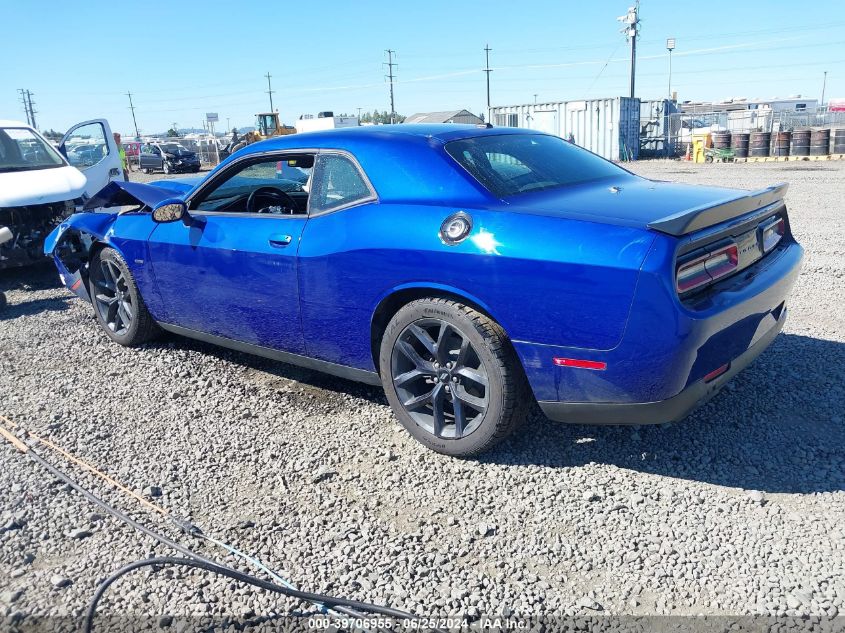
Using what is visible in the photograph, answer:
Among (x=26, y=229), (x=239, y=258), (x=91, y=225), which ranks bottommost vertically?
(x=26, y=229)

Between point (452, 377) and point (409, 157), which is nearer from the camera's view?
point (452, 377)

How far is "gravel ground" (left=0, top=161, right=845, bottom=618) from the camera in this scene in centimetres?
246

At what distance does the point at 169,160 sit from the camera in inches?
1337

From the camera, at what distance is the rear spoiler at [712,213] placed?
8.68 feet

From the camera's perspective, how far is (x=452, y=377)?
326 centimetres

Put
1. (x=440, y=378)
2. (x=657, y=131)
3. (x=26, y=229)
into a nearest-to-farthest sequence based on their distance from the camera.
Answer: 1. (x=440, y=378)
2. (x=26, y=229)
3. (x=657, y=131)

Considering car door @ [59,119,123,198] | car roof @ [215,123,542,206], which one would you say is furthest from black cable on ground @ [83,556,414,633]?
car door @ [59,119,123,198]

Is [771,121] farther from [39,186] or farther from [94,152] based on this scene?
[39,186]

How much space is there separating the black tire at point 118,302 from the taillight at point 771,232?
408 centimetres

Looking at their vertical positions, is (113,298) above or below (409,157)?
below

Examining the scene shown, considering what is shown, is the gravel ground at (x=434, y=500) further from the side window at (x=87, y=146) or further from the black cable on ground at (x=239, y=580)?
the side window at (x=87, y=146)

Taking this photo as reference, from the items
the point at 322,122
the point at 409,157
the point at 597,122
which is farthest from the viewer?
the point at 322,122

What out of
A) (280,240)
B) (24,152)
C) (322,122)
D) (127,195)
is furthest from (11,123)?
(322,122)

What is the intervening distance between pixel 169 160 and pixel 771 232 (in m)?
34.6
